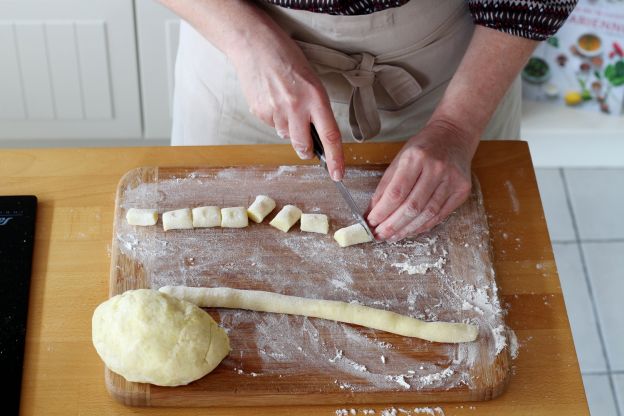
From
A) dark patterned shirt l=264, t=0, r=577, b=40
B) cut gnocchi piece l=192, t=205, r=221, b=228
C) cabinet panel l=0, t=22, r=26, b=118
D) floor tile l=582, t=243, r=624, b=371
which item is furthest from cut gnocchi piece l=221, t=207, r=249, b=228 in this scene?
floor tile l=582, t=243, r=624, b=371

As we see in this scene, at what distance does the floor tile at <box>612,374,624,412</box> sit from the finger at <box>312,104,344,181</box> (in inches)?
54.8

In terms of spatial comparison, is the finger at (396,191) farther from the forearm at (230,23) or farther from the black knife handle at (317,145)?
the forearm at (230,23)

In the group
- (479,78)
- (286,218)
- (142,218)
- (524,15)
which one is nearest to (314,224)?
(286,218)

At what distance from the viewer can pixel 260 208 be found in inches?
52.8

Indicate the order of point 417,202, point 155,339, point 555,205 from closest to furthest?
point 155,339 < point 417,202 < point 555,205

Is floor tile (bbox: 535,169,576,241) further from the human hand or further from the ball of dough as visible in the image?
the ball of dough

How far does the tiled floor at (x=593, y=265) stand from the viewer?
2340 mm

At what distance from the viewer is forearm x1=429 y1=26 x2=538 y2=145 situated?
4.58 ft

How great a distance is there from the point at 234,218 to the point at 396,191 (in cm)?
26

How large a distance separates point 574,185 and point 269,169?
161cm

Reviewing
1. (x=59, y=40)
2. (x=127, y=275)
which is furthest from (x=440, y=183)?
(x=59, y=40)

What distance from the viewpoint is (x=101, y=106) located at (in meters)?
2.41

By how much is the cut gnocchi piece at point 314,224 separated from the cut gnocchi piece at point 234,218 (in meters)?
0.09

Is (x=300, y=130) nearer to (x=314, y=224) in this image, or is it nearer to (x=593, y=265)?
(x=314, y=224)
